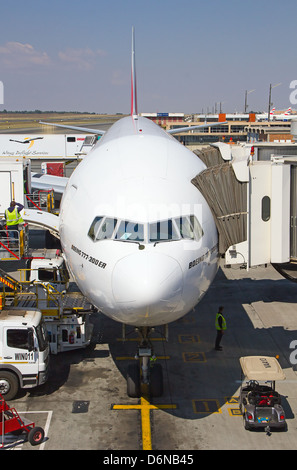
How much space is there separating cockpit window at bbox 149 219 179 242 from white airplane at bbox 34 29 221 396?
0.02 metres

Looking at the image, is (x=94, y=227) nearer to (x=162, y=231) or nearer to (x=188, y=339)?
(x=162, y=231)

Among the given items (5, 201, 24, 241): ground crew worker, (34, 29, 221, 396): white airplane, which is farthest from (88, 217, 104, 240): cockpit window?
(5, 201, 24, 241): ground crew worker

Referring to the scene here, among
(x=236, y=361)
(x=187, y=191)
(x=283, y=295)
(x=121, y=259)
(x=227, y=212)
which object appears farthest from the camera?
(x=283, y=295)

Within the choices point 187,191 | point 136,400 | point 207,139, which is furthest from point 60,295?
point 207,139

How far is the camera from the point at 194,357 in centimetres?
1680

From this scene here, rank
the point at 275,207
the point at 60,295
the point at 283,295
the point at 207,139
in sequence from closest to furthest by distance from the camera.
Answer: the point at 275,207 → the point at 60,295 → the point at 283,295 → the point at 207,139

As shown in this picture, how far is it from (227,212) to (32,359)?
6155mm

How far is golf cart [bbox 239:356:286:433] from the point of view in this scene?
496 inches

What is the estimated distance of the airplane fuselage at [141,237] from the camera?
34.0 ft

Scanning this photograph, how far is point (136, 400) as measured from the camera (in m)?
14.1

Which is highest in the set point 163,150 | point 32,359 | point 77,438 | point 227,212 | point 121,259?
point 163,150

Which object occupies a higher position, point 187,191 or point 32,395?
point 187,191

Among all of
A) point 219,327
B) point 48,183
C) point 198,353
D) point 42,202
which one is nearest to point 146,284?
point 219,327

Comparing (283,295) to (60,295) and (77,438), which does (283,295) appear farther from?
(77,438)
